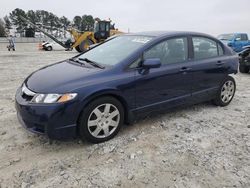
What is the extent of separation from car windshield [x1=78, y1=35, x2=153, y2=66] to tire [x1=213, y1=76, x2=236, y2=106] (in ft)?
6.37

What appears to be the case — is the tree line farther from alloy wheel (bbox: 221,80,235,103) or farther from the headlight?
the headlight

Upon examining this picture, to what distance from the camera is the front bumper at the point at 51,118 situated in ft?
9.61

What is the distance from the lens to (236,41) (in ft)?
54.2

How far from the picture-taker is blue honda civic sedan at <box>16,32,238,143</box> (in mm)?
3016

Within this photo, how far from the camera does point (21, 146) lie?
329cm

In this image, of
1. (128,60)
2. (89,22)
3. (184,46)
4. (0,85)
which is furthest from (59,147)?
(89,22)

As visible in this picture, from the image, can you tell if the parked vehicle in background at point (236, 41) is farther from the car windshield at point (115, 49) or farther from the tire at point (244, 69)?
the car windshield at point (115, 49)

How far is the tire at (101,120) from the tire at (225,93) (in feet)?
7.59

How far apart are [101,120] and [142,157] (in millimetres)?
734

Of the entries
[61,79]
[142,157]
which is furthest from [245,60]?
[61,79]

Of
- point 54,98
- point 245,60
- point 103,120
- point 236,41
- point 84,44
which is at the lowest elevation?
point 103,120

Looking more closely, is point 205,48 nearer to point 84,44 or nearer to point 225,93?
point 225,93

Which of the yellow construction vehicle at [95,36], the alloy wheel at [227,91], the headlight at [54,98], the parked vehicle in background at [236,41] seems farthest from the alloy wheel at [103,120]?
the yellow construction vehicle at [95,36]

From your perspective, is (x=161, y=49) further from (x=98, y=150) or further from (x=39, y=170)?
(x=39, y=170)
